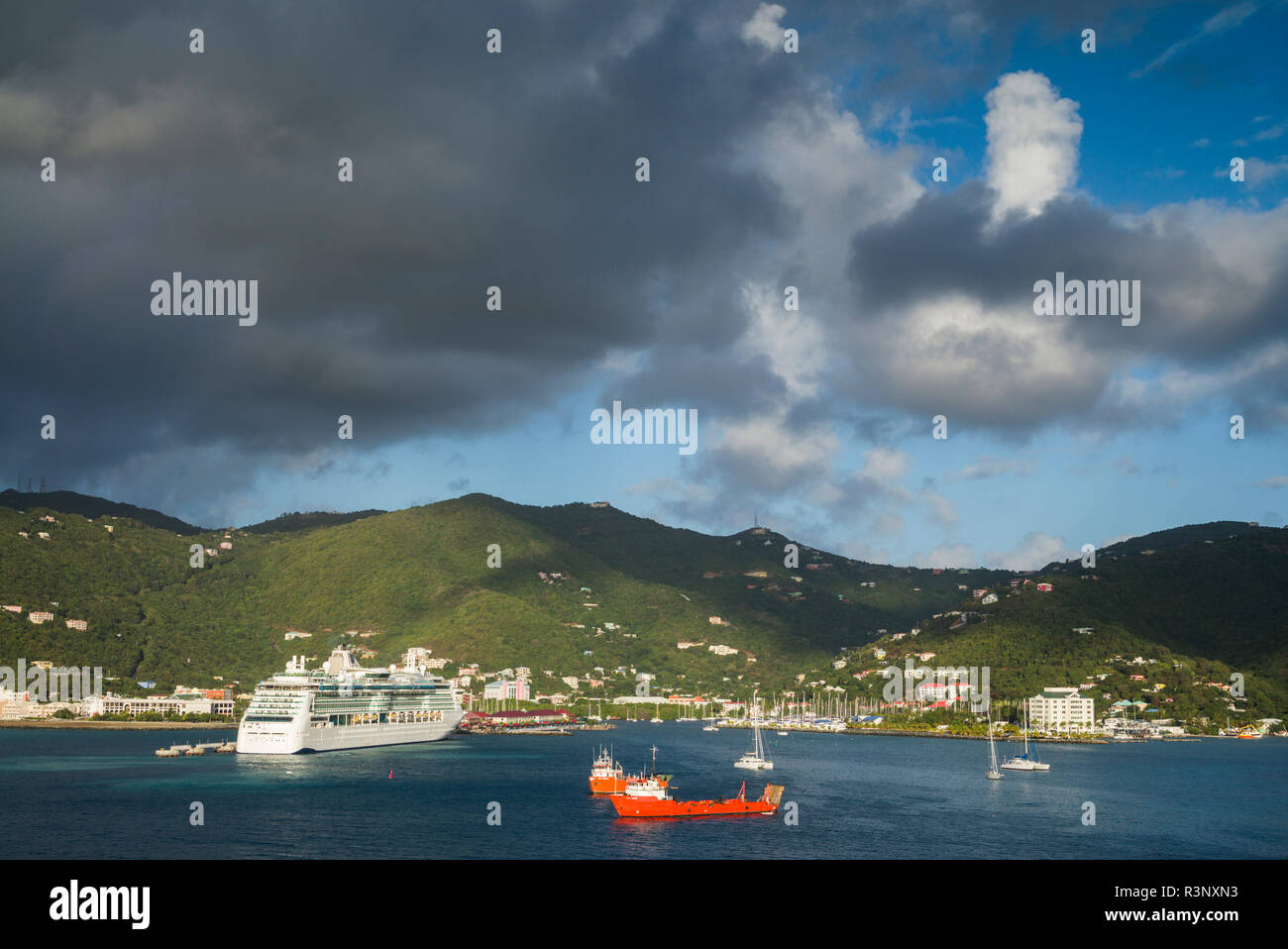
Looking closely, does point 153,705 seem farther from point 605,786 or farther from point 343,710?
point 605,786

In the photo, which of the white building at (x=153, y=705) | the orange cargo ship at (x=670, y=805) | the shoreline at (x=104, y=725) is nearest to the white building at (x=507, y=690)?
the white building at (x=153, y=705)

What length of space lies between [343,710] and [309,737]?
11938mm

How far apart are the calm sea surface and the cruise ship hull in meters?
2.69

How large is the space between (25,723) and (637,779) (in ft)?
408

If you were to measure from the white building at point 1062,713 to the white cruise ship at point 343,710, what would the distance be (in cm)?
8403

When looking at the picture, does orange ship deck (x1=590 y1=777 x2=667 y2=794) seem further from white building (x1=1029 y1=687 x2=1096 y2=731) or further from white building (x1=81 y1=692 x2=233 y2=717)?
white building (x1=81 y1=692 x2=233 y2=717)

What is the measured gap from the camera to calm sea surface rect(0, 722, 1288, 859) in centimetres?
4944

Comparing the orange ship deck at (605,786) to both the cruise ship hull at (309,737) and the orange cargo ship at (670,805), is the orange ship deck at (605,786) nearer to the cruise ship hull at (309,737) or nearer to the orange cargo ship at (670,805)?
the orange cargo ship at (670,805)

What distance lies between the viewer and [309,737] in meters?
110

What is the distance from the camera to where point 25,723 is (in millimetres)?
148500

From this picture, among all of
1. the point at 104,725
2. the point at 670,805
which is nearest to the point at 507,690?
the point at 104,725

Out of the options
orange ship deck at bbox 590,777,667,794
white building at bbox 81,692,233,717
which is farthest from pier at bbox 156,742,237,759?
white building at bbox 81,692,233,717

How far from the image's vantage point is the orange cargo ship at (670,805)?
5953 centimetres
